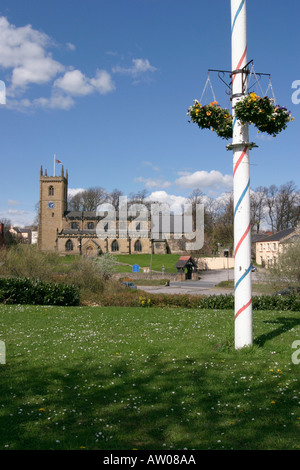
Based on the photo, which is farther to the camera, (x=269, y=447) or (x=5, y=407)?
(x=5, y=407)

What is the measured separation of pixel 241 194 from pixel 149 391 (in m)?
4.41

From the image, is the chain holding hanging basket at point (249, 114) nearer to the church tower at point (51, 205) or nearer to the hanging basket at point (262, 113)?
the hanging basket at point (262, 113)

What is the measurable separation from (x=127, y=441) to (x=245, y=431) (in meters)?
1.40

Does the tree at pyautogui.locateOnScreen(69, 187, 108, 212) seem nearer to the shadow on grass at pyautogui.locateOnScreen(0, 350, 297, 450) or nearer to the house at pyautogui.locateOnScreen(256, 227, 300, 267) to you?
the house at pyautogui.locateOnScreen(256, 227, 300, 267)

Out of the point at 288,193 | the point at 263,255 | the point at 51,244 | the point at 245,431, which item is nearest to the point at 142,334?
the point at 245,431

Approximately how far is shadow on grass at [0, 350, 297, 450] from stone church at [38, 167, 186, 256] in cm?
8770

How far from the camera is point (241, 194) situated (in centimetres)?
809

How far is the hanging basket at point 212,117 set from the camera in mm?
8453

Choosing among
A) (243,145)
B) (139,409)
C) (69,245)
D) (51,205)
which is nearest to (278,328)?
(243,145)

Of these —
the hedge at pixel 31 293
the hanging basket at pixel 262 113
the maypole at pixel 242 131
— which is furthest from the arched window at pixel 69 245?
the hanging basket at pixel 262 113

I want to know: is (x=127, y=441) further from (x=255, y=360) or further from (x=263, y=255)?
(x=263, y=255)

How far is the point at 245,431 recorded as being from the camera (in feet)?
14.8

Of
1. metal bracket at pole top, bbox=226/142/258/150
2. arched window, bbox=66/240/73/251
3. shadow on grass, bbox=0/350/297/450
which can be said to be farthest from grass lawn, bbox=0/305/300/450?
arched window, bbox=66/240/73/251

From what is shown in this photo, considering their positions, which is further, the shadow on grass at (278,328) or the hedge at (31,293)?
the hedge at (31,293)
